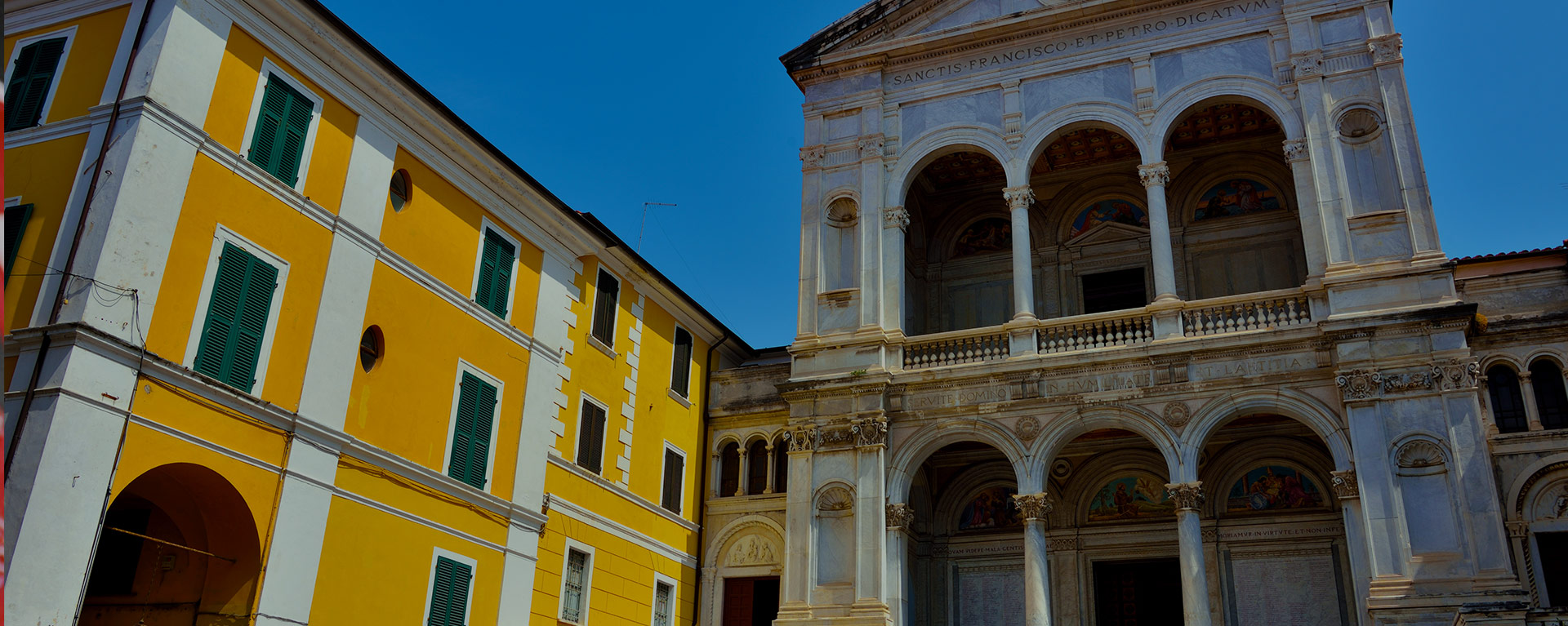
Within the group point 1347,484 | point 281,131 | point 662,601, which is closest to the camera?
point 281,131

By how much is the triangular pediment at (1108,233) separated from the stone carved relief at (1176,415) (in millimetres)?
6125

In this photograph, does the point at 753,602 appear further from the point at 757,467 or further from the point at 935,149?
the point at 935,149

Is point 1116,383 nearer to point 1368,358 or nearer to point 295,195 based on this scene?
point 1368,358

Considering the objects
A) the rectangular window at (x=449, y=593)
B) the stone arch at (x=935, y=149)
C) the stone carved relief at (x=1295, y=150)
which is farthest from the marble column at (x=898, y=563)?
the stone carved relief at (x=1295, y=150)

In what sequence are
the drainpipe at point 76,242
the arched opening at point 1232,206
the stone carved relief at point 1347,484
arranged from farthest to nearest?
the arched opening at point 1232,206
the stone carved relief at point 1347,484
the drainpipe at point 76,242

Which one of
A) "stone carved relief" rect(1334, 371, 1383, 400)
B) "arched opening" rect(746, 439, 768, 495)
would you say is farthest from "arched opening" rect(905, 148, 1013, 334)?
"stone carved relief" rect(1334, 371, 1383, 400)

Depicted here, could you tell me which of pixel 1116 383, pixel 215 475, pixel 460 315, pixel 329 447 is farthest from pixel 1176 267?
pixel 215 475

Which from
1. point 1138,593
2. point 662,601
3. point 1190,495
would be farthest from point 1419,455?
point 662,601

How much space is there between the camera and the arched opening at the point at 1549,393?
19.2 meters

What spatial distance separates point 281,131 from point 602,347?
7.43m

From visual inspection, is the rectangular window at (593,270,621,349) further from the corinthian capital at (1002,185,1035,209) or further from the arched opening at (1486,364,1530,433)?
the arched opening at (1486,364,1530,433)

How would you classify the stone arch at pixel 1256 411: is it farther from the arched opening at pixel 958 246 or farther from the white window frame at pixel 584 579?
the white window frame at pixel 584 579

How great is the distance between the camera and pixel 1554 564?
18.4 metres

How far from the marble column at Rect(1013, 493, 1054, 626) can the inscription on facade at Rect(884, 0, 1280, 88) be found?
29.0 ft
